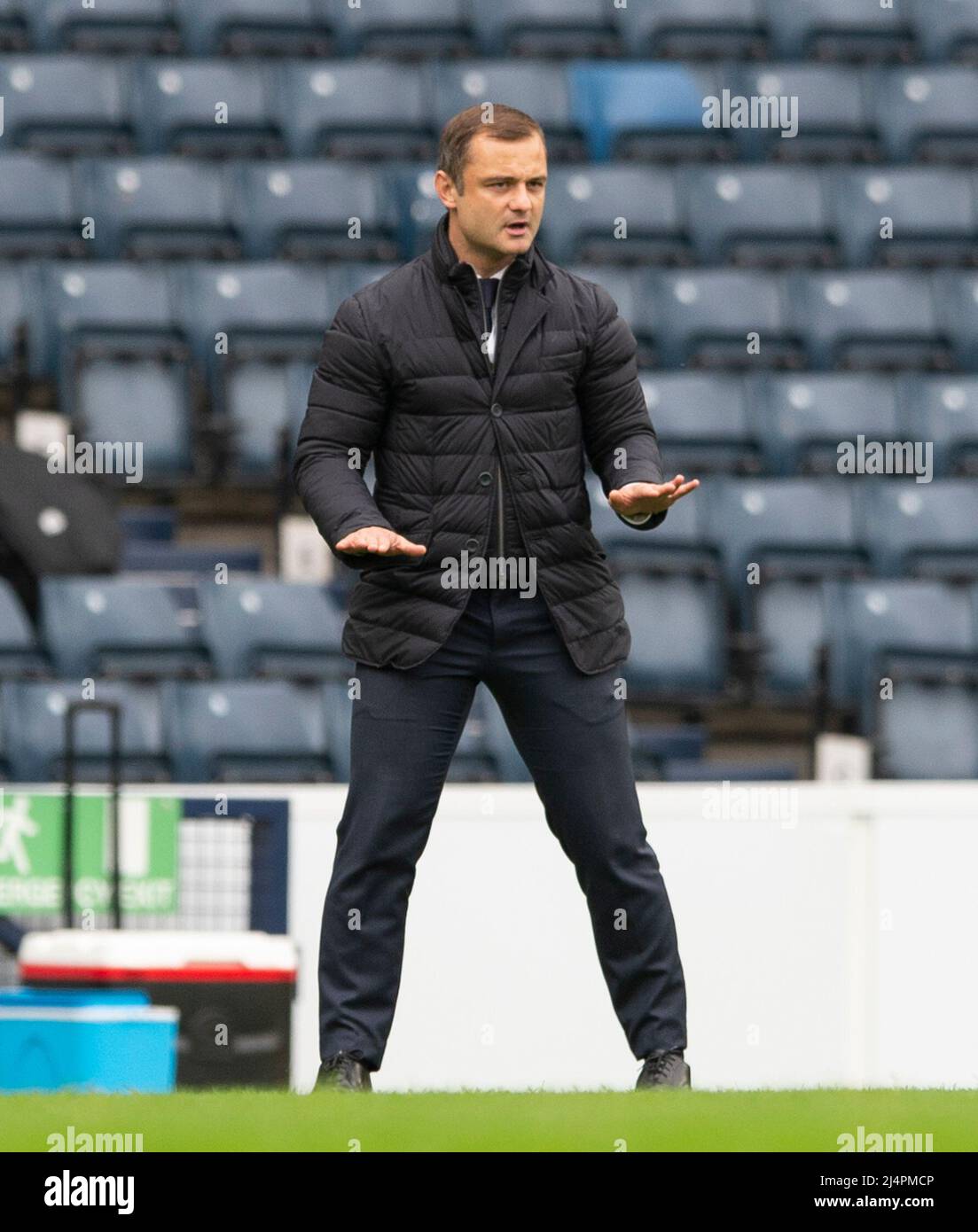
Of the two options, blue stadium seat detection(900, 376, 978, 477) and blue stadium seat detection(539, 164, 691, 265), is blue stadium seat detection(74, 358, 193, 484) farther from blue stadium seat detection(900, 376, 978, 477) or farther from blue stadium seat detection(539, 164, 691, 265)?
blue stadium seat detection(900, 376, 978, 477)

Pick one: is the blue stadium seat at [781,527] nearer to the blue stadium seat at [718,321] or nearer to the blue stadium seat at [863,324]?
the blue stadium seat at [718,321]

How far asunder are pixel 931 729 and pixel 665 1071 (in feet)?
12.1

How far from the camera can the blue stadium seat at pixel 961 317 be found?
8906mm

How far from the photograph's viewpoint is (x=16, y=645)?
6766mm

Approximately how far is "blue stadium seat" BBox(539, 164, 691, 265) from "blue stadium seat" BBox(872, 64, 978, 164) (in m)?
1.23

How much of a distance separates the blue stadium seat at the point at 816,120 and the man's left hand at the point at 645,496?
6.50 meters

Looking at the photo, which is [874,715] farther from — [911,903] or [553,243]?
[553,243]

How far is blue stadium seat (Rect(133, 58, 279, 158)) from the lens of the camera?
31.0 ft

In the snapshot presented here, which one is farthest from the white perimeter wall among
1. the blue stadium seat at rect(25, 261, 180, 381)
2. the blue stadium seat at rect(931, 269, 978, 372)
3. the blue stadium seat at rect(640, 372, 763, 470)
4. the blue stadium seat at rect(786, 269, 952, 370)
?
the blue stadium seat at rect(931, 269, 978, 372)

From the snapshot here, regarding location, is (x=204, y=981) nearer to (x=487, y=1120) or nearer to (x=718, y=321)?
(x=487, y=1120)

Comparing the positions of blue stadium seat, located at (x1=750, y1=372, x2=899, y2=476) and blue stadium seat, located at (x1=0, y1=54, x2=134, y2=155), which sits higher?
blue stadium seat, located at (x1=0, y1=54, x2=134, y2=155)

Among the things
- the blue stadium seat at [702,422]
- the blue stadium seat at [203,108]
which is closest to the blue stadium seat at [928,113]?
the blue stadium seat at [702,422]
